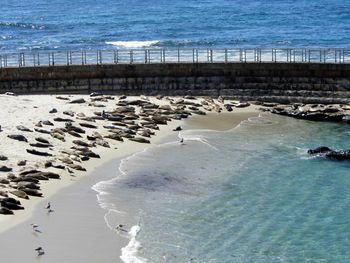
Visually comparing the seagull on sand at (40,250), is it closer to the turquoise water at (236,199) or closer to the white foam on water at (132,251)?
the white foam on water at (132,251)

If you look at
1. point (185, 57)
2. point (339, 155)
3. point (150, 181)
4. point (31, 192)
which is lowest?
point (339, 155)

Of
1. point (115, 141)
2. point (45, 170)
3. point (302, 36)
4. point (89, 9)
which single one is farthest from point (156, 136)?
point (89, 9)

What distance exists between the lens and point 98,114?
47.5m

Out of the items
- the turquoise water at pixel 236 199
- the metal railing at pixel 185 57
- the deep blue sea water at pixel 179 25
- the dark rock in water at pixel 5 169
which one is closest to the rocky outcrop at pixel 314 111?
the turquoise water at pixel 236 199

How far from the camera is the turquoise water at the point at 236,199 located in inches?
1087

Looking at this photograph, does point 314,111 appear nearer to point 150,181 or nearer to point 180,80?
point 180,80

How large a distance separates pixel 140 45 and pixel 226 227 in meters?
47.8

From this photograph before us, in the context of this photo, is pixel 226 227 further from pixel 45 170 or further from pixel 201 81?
pixel 201 81

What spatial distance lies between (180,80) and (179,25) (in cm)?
3894

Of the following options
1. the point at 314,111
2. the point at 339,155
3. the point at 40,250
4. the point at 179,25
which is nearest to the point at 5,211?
the point at 40,250

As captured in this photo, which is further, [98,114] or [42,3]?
[42,3]

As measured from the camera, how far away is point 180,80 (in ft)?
178

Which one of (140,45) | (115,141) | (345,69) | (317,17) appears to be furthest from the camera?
(317,17)

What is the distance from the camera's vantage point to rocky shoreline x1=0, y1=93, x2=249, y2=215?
110 ft
